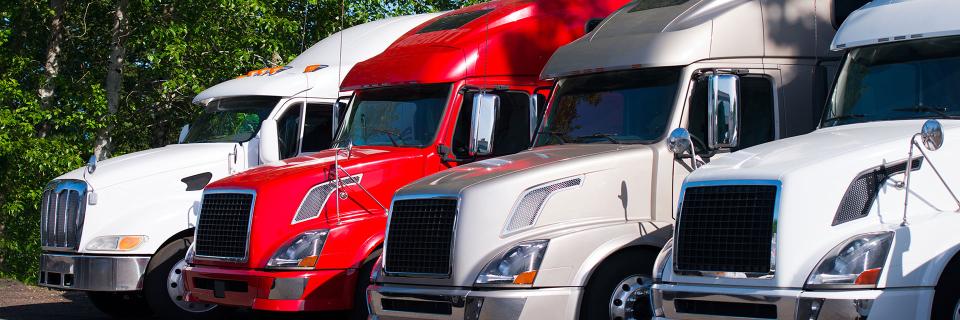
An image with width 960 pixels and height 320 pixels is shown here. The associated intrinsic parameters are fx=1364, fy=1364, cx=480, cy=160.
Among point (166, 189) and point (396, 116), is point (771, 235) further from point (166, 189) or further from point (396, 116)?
point (166, 189)

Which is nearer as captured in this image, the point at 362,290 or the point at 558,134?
the point at 558,134

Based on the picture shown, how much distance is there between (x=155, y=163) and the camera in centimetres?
1366

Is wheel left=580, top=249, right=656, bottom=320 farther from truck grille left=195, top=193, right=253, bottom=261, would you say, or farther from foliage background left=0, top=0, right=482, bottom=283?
foliage background left=0, top=0, right=482, bottom=283

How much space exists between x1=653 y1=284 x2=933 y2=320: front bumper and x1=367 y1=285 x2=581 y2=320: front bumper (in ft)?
3.25

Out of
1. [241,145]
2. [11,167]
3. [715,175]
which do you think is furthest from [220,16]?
[715,175]

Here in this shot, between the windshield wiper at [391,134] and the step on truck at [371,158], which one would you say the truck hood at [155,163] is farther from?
the windshield wiper at [391,134]

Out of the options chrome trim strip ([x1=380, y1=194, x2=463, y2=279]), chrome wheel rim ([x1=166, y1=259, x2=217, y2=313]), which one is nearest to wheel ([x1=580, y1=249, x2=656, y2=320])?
chrome trim strip ([x1=380, y1=194, x2=463, y2=279])

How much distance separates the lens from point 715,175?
8.12m

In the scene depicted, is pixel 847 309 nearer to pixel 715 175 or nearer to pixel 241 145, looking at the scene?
pixel 715 175

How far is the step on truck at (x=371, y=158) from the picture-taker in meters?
11.1

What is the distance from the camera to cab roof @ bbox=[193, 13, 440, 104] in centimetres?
1430

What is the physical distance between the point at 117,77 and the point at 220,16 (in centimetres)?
244

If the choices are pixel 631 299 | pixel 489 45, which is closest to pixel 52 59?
pixel 489 45

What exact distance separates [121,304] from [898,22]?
8.92 meters
